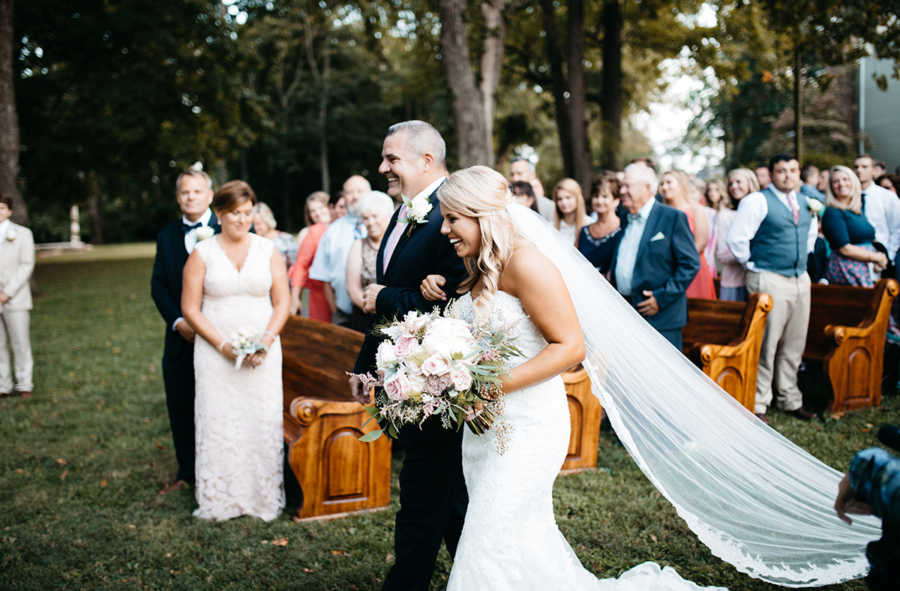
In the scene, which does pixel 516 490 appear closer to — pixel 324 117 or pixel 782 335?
pixel 782 335

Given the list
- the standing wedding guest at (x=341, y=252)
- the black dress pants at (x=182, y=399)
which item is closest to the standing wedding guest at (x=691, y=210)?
the standing wedding guest at (x=341, y=252)

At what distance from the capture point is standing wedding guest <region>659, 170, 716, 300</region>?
7.34m

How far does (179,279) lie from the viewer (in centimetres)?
570

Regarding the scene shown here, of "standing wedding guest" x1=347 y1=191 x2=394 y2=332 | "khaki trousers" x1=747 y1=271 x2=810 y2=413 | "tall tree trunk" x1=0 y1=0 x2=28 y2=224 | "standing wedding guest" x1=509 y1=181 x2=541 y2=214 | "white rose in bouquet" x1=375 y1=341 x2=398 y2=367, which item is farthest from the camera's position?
"tall tree trunk" x1=0 y1=0 x2=28 y2=224

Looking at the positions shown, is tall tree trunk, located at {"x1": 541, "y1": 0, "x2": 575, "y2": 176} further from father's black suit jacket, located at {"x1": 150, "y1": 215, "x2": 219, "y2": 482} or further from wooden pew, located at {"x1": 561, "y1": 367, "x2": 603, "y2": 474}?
father's black suit jacket, located at {"x1": 150, "y1": 215, "x2": 219, "y2": 482}

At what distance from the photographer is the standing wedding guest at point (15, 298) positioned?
8609 mm

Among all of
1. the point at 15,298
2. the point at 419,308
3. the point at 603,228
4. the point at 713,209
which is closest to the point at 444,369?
the point at 419,308

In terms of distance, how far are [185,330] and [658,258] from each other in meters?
3.81

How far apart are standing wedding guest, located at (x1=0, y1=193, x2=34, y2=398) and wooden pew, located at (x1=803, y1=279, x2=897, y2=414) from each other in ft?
29.6

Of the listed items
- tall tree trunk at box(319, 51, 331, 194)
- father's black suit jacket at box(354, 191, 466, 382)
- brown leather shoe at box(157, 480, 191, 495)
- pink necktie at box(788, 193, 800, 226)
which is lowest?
brown leather shoe at box(157, 480, 191, 495)

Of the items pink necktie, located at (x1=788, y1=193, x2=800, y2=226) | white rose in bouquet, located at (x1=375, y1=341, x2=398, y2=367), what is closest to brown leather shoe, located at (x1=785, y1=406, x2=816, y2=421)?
pink necktie, located at (x1=788, y1=193, x2=800, y2=226)

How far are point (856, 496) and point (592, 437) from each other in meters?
3.52

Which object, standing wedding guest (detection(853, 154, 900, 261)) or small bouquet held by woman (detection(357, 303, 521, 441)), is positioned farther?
standing wedding guest (detection(853, 154, 900, 261))

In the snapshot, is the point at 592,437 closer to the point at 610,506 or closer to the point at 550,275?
the point at 610,506
